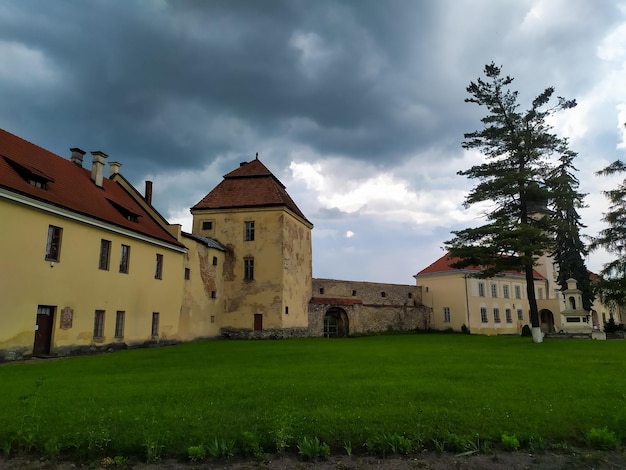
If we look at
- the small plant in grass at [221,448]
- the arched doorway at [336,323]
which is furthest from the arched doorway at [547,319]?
the small plant in grass at [221,448]

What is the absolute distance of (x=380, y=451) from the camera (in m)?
5.52

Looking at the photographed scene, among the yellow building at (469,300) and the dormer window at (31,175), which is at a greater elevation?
the dormer window at (31,175)

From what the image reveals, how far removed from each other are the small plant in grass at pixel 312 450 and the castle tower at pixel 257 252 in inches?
989

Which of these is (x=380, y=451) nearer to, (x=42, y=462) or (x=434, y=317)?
(x=42, y=462)

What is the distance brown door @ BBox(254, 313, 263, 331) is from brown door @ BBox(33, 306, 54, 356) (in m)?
14.8

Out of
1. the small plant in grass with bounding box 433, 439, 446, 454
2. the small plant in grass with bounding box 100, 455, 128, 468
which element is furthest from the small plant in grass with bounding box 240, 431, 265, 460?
the small plant in grass with bounding box 433, 439, 446, 454

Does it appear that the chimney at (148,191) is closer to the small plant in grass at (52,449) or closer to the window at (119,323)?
the window at (119,323)

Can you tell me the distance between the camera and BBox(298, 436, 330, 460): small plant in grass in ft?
17.7

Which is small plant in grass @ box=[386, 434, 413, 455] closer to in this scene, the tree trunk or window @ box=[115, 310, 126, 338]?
window @ box=[115, 310, 126, 338]

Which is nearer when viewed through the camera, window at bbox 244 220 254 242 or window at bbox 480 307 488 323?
window at bbox 244 220 254 242

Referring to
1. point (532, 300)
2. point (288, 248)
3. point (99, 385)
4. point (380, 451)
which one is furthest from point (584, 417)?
point (288, 248)

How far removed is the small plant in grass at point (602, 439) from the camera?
5.63 meters

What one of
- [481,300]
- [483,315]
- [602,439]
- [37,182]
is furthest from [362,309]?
[602,439]

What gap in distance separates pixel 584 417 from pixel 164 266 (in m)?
22.3
